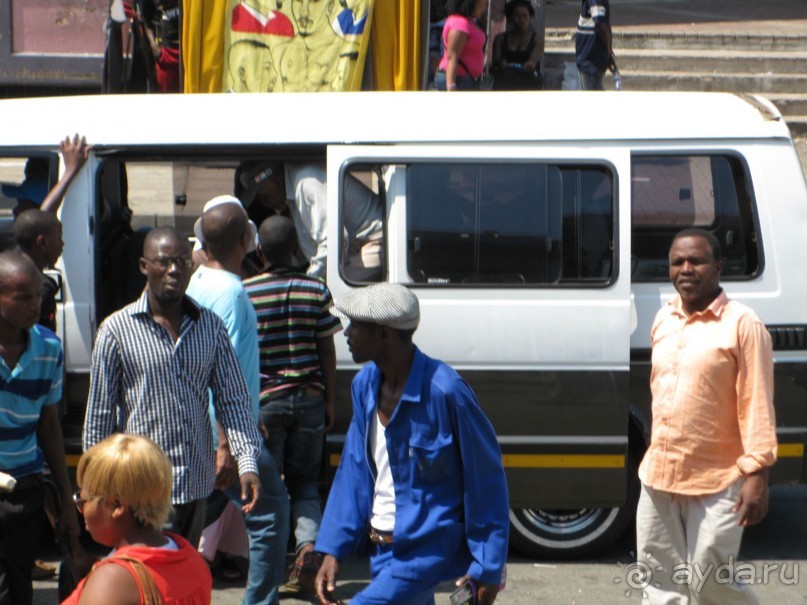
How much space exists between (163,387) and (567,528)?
8.42 ft

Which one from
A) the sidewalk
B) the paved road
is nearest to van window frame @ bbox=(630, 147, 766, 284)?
the paved road

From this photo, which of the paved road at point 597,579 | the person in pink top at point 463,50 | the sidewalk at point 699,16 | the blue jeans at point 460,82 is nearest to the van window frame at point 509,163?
→ the paved road at point 597,579

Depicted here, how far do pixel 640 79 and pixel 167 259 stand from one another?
1118cm

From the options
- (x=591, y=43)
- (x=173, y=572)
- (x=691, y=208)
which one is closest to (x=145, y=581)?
(x=173, y=572)

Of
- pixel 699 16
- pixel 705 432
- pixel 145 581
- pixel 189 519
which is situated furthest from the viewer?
pixel 699 16

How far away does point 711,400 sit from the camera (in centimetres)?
435

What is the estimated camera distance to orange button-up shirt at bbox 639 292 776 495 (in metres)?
4.24

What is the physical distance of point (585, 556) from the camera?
19.8 feet

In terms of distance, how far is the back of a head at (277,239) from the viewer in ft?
17.3

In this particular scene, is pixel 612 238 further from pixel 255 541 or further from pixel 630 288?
pixel 255 541

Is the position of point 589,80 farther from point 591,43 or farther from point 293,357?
point 293,357

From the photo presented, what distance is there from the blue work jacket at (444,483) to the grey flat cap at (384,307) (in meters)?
0.13

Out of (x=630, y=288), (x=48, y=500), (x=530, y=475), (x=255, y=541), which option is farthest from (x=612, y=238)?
(x=48, y=500)

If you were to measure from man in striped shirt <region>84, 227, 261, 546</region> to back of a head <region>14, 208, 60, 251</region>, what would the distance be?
896 millimetres
